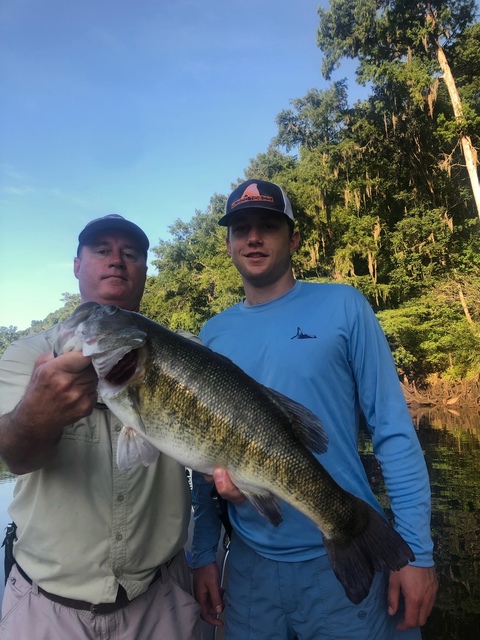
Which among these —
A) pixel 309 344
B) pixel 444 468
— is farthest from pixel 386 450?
pixel 444 468

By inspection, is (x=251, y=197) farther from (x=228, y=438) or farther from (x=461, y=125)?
(x=461, y=125)

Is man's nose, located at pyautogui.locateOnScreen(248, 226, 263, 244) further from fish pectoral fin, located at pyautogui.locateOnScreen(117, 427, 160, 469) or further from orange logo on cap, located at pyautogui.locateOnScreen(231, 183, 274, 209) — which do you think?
fish pectoral fin, located at pyautogui.locateOnScreen(117, 427, 160, 469)

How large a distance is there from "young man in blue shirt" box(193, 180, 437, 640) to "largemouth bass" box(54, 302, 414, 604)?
6.6 inches

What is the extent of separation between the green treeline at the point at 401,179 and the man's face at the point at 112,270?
21304 millimetres

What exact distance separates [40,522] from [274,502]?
1058 millimetres

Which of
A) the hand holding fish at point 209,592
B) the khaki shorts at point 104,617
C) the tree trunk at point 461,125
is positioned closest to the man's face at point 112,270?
the khaki shorts at point 104,617

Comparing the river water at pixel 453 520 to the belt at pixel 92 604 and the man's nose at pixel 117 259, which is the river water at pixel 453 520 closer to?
the belt at pixel 92 604

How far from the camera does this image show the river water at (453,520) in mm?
4699

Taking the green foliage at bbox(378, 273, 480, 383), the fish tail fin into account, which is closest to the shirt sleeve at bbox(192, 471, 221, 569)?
the fish tail fin

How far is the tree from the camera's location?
68.3 feet

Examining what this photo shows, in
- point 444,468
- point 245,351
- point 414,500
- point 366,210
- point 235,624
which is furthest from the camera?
point 366,210

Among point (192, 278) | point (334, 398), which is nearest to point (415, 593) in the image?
point (334, 398)

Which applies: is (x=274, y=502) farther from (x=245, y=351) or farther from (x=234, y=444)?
(x=245, y=351)

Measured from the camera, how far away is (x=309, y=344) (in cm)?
245
